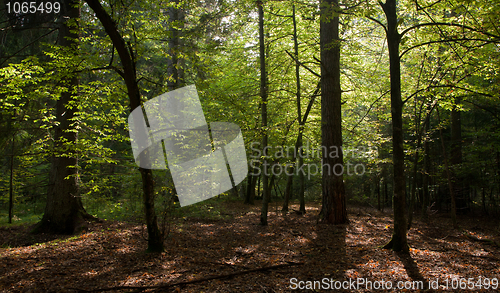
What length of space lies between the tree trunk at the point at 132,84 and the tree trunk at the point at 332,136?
499 centimetres

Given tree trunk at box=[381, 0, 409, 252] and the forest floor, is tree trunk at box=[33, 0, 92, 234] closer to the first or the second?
the forest floor

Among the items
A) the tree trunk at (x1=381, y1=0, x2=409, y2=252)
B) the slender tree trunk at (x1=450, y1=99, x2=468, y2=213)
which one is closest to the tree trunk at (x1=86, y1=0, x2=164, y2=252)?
the tree trunk at (x1=381, y1=0, x2=409, y2=252)

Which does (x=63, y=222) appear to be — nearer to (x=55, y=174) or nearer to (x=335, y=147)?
(x=55, y=174)

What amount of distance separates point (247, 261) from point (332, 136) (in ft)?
15.5

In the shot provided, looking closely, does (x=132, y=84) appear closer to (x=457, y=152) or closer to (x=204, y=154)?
(x=204, y=154)

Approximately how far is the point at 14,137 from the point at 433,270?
10720 millimetres

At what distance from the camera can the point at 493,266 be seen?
4.52 metres

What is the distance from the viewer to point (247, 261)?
5.04 m

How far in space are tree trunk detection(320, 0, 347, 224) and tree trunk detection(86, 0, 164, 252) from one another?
4.99 meters

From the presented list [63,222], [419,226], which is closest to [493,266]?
[419,226]

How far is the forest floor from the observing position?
12.8 ft

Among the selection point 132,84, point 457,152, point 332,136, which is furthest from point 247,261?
point 457,152

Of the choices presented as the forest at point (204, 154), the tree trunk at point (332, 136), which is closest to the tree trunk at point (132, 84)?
the forest at point (204, 154)

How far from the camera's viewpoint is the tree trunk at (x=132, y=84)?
4.42m
